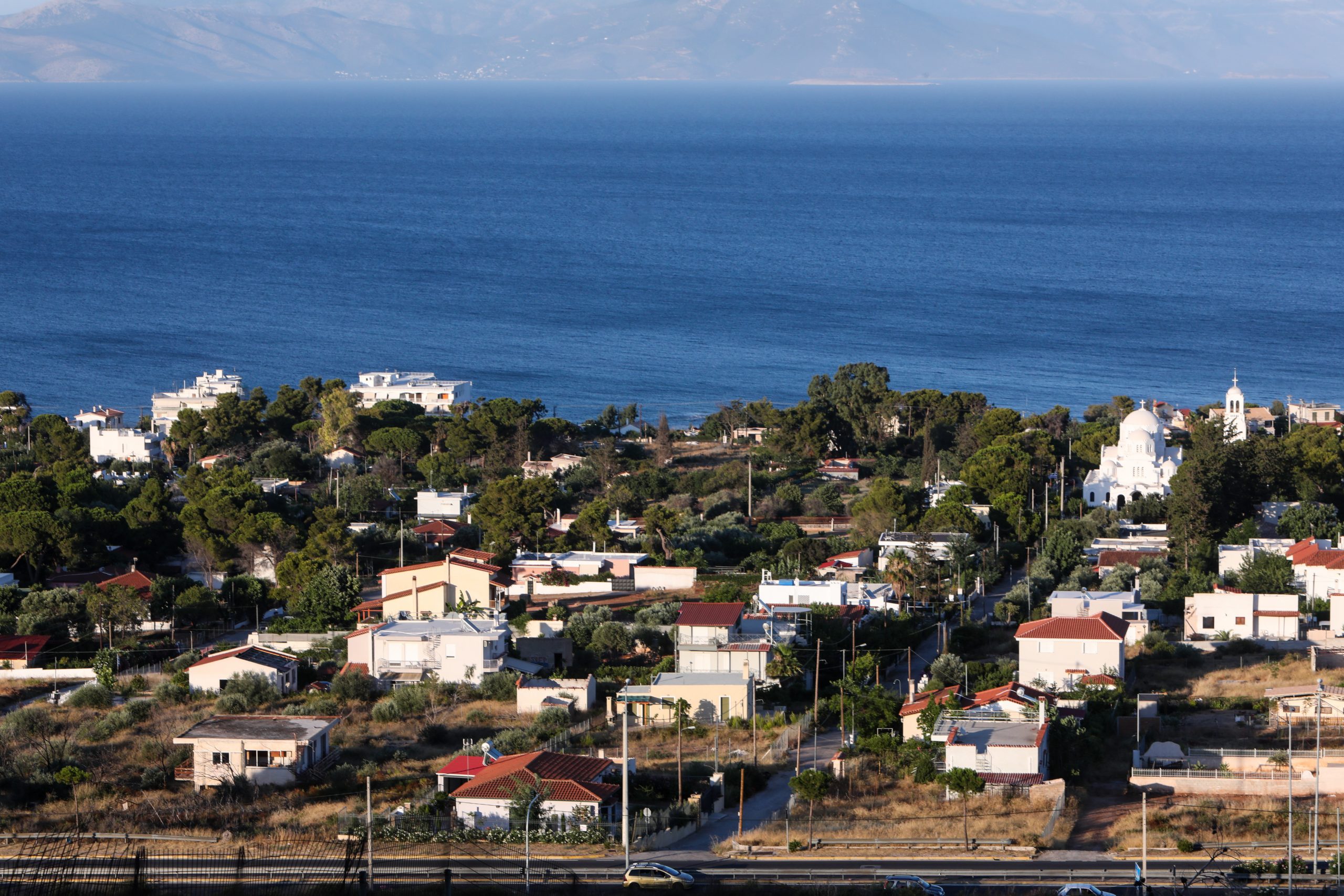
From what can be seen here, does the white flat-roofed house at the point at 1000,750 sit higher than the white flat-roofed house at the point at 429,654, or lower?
lower

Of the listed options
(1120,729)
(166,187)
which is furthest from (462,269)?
(1120,729)

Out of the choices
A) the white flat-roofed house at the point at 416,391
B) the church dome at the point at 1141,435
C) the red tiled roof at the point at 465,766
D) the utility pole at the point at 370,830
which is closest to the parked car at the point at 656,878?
the utility pole at the point at 370,830

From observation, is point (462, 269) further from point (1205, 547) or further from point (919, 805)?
point (919, 805)

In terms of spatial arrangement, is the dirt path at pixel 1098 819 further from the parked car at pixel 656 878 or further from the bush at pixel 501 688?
the bush at pixel 501 688

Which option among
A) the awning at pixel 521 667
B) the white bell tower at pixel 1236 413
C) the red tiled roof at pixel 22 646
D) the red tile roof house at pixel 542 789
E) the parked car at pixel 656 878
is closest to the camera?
the parked car at pixel 656 878

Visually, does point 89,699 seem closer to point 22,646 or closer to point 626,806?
Result: point 22,646

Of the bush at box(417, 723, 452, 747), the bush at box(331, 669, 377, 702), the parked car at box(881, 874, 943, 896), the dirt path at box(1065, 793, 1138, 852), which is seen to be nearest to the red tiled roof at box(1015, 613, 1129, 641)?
the dirt path at box(1065, 793, 1138, 852)
